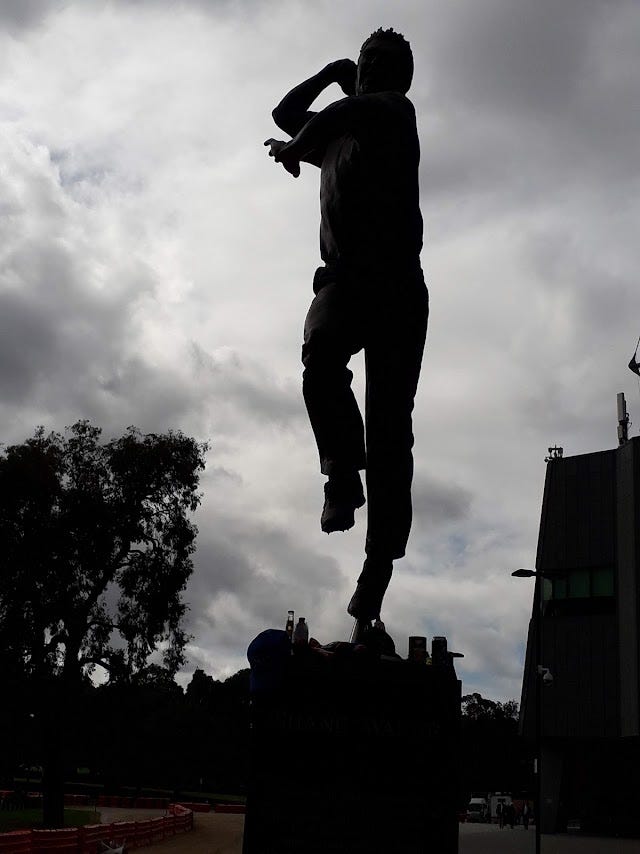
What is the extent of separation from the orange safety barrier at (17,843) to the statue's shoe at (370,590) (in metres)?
20.4

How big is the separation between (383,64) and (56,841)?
2340 cm

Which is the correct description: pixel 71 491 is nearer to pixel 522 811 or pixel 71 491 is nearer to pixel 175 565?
pixel 175 565

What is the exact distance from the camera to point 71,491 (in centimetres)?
3609

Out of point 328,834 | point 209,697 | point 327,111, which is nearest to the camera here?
point 328,834

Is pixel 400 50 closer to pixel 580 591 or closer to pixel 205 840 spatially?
pixel 205 840

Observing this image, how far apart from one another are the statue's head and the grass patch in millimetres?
33603

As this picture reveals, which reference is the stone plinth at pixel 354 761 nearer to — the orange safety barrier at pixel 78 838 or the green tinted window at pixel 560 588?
the orange safety barrier at pixel 78 838

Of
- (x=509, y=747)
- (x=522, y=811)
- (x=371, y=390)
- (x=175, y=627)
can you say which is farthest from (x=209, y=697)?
(x=371, y=390)

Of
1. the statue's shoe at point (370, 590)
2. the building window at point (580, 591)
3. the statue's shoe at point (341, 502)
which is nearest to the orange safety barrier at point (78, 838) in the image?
the building window at point (580, 591)

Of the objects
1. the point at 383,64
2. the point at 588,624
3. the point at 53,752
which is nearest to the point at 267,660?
the point at 383,64

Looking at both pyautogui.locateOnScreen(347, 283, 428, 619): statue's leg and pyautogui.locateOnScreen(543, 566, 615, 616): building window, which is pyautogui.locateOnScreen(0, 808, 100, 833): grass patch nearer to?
pyautogui.locateOnScreen(543, 566, 615, 616): building window

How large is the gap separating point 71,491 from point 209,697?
195ft

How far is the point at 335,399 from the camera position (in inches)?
236

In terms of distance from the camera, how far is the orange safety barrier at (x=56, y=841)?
79.6ft
